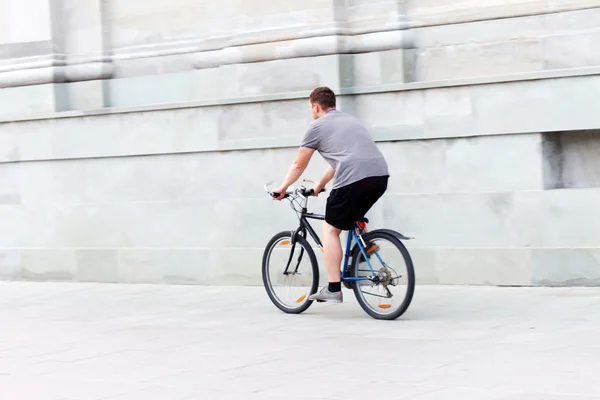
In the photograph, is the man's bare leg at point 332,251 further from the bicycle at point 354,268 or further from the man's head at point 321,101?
the man's head at point 321,101

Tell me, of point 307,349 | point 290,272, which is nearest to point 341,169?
point 290,272

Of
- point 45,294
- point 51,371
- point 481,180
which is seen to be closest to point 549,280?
point 481,180

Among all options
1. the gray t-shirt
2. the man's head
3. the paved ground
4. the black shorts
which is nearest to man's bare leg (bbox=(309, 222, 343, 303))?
the black shorts

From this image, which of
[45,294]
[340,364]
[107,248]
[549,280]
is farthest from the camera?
[107,248]

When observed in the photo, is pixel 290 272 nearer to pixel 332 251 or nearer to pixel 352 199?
pixel 332 251

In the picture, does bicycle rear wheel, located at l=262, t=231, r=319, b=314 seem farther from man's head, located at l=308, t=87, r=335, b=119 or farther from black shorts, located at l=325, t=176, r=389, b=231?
man's head, located at l=308, t=87, r=335, b=119

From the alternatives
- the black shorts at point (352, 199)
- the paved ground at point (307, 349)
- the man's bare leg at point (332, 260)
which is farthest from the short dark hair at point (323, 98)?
the paved ground at point (307, 349)

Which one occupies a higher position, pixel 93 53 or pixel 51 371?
pixel 93 53

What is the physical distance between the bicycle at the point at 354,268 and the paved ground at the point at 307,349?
14cm

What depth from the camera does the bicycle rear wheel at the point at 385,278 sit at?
7878 millimetres

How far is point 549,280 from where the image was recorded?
929 centimetres

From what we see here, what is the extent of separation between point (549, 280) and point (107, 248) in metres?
5.24

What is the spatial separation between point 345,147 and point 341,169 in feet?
0.59

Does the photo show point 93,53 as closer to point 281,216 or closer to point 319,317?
point 281,216
